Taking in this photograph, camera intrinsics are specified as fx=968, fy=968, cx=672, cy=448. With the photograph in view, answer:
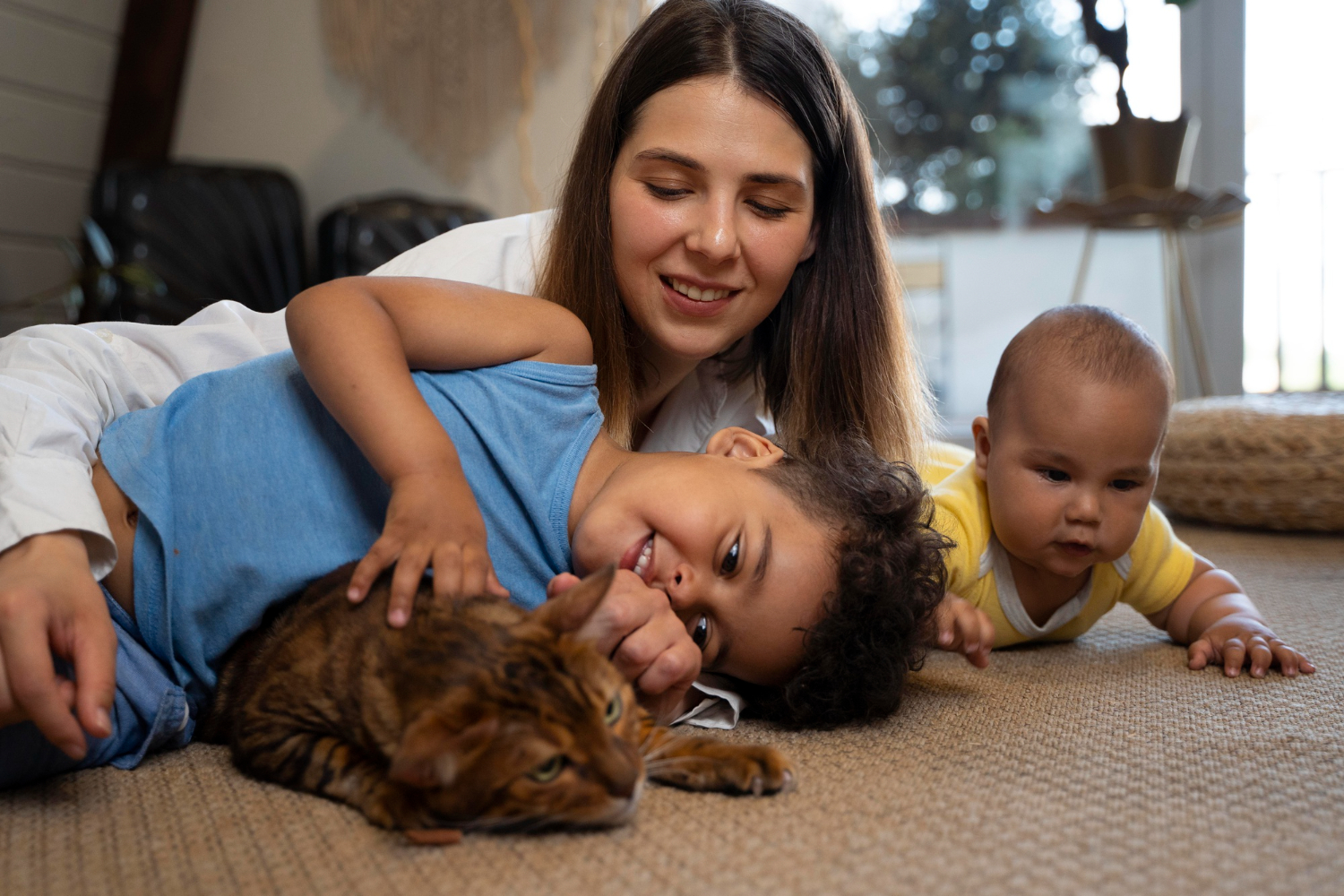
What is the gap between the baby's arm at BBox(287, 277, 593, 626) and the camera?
820 millimetres

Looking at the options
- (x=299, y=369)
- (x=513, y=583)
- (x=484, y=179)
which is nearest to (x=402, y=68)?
(x=484, y=179)

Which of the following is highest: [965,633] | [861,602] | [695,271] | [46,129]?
[46,129]

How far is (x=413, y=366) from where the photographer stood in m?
1.08

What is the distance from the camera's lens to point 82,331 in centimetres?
119

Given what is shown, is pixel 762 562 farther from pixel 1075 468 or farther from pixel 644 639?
pixel 1075 468

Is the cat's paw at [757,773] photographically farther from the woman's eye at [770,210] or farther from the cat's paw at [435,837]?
the woman's eye at [770,210]

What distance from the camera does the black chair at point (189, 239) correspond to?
2.74m

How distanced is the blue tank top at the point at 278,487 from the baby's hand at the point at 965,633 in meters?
0.46

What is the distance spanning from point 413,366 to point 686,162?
484mm

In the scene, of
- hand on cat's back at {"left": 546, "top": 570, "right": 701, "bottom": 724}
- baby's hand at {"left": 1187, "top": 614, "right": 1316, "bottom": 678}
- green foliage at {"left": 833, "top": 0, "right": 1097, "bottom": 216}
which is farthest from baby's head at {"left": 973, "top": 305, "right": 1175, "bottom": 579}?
green foliage at {"left": 833, "top": 0, "right": 1097, "bottom": 216}

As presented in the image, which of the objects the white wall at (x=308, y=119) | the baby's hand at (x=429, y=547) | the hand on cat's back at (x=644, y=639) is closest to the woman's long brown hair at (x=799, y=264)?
the hand on cat's back at (x=644, y=639)

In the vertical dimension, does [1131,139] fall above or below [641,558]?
above

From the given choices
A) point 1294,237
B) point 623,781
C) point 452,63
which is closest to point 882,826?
point 623,781

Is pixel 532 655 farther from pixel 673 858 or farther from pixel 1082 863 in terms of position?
pixel 1082 863
